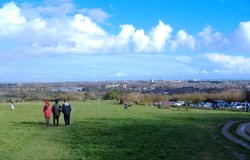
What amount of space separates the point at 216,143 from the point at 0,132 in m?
12.9

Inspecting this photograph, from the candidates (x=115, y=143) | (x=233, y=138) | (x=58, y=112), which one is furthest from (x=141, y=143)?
(x=58, y=112)

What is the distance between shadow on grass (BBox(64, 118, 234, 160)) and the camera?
723 inches

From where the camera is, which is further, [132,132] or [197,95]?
[197,95]

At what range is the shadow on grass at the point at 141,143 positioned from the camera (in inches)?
723

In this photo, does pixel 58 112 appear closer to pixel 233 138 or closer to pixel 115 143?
pixel 115 143

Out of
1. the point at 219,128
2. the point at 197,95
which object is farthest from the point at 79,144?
the point at 197,95

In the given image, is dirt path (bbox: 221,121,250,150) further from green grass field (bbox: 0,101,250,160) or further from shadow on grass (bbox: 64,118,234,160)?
shadow on grass (bbox: 64,118,234,160)

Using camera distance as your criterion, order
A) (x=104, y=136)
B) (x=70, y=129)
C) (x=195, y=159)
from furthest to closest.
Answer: (x=70, y=129), (x=104, y=136), (x=195, y=159)

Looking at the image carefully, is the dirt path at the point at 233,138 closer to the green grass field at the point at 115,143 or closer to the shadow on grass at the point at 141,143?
the green grass field at the point at 115,143

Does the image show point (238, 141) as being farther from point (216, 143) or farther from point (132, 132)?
point (132, 132)

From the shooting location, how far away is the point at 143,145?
21.0m

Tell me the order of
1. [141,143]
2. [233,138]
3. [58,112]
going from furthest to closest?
[58,112]
[233,138]
[141,143]

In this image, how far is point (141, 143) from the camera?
21.6 meters

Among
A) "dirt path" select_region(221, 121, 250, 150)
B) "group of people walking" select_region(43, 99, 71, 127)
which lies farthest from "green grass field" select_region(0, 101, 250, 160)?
"group of people walking" select_region(43, 99, 71, 127)
